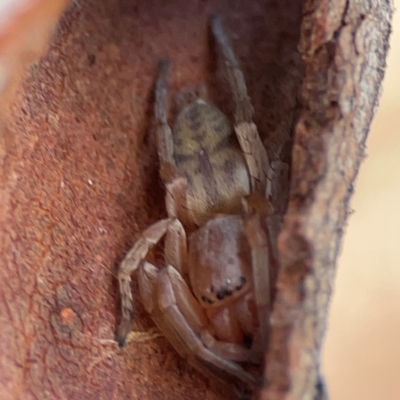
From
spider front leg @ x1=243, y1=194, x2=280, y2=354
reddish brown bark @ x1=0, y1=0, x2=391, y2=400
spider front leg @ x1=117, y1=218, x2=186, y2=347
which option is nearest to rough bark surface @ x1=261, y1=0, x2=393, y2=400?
reddish brown bark @ x1=0, y1=0, x2=391, y2=400

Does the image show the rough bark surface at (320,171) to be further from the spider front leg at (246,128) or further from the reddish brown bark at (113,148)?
the spider front leg at (246,128)

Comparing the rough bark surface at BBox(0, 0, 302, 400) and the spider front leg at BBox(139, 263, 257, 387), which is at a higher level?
the rough bark surface at BBox(0, 0, 302, 400)

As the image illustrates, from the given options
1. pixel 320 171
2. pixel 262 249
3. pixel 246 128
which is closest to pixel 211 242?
pixel 262 249

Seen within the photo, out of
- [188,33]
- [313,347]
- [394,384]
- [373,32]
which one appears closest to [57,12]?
[188,33]

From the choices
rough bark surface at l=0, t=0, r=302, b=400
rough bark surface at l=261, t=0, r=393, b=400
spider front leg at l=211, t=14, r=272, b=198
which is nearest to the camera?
rough bark surface at l=261, t=0, r=393, b=400

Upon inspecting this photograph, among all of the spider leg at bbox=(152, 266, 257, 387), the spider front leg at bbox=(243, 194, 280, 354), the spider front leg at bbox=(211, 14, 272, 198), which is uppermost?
the spider front leg at bbox=(211, 14, 272, 198)

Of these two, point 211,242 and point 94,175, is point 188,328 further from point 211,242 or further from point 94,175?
point 94,175

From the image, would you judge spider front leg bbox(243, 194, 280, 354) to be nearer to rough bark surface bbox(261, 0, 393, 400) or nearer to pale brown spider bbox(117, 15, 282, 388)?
pale brown spider bbox(117, 15, 282, 388)

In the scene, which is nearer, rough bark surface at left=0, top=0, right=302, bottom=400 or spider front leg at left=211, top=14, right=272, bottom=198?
rough bark surface at left=0, top=0, right=302, bottom=400
